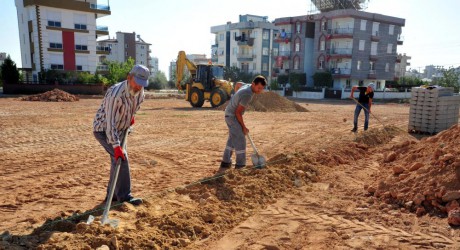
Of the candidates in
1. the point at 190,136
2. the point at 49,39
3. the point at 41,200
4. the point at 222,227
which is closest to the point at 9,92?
the point at 49,39

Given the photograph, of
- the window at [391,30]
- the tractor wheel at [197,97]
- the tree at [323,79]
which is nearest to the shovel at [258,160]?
the tractor wheel at [197,97]

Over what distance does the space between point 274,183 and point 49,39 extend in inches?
1527

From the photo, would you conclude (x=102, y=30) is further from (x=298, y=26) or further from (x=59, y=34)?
(x=298, y=26)

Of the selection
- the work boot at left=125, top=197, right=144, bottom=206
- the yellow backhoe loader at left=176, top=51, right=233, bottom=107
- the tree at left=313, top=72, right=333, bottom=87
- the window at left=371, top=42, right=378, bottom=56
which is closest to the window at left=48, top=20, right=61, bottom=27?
the yellow backhoe loader at left=176, top=51, right=233, bottom=107

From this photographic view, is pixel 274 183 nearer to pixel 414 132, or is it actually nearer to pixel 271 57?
pixel 414 132

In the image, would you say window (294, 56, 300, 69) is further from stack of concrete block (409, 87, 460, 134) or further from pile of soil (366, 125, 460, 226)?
pile of soil (366, 125, 460, 226)

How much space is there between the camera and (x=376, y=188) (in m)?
5.09

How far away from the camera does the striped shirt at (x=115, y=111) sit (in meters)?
3.94

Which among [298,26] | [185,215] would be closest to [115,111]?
[185,215]

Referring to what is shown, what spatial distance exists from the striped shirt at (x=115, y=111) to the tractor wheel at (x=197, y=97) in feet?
51.6

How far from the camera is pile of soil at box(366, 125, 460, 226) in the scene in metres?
4.34

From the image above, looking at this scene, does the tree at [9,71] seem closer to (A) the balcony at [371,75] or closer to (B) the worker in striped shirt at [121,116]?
(B) the worker in striped shirt at [121,116]

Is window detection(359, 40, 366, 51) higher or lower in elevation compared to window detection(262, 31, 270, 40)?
lower

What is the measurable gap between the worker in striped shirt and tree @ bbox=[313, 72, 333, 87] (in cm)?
3924
